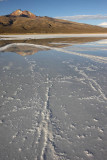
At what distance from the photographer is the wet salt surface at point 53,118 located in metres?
1.67

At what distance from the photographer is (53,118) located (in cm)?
226

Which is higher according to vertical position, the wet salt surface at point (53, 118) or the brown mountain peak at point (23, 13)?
the brown mountain peak at point (23, 13)

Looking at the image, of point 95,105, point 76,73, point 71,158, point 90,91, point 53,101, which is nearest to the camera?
point 71,158

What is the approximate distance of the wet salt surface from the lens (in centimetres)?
167

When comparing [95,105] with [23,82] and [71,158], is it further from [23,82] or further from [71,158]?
[23,82]

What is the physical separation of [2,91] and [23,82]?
66 centimetres

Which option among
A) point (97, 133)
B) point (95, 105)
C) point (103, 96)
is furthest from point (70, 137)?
point (103, 96)

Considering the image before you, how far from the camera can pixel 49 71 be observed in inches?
187

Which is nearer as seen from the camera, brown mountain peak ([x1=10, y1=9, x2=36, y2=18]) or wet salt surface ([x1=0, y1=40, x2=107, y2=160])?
wet salt surface ([x1=0, y1=40, x2=107, y2=160])

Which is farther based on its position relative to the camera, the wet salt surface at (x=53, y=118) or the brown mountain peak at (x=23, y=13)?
the brown mountain peak at (x=23, y=13)

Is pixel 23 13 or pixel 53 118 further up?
pixel 23 13

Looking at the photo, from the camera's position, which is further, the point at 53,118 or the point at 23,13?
the point at 23,13

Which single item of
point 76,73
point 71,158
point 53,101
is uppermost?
point 76,73

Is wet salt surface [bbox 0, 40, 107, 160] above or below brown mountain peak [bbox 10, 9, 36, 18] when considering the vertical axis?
below
